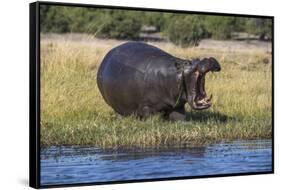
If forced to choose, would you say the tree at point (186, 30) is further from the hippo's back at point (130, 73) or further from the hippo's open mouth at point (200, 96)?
the hippo's open mouth at point (200, 96)

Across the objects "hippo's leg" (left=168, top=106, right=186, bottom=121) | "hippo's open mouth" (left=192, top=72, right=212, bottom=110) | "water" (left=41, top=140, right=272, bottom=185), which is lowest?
"water" (left=41, top=140, right=272, bottom=185)

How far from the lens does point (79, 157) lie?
416 inches

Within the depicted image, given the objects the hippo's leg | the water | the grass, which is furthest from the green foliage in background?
the water

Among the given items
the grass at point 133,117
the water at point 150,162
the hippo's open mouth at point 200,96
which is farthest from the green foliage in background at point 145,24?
the water at point 150,162

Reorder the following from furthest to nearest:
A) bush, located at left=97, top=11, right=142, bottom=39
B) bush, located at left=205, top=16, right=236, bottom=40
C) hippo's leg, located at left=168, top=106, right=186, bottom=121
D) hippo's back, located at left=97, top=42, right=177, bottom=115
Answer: bush, located at left=205, top=16, right=236, bottom=40
hippo's leg, located at left=168, top=106, right=186, bottom=121
hippo's back, located at left=97, top=42, right=177, bottom=115
bush, located at left=97, top=11, right=142, bottom=39

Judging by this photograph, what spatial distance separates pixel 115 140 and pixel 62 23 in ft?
5.17

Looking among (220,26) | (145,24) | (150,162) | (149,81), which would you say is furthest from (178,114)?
(220,26)

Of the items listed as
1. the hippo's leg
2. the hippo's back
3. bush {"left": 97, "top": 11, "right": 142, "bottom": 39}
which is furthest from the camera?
the hippo's leg

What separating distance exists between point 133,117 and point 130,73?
1.89 feet

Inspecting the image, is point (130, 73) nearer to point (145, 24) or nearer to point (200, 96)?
point (145, 24)

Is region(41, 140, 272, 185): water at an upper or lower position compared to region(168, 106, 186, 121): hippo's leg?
lower

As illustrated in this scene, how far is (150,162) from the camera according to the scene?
435 inches

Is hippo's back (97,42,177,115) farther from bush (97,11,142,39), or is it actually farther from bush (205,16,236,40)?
bush (205,16,236,40)

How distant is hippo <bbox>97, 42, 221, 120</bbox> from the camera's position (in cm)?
1109
